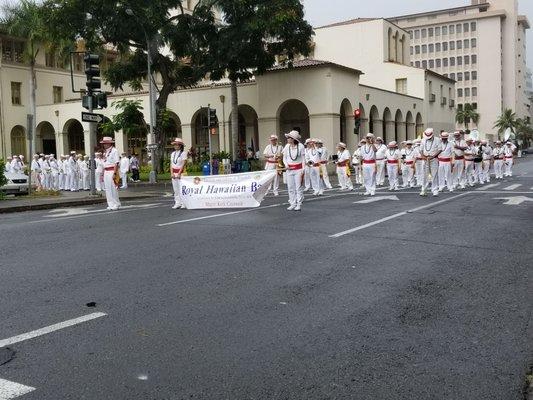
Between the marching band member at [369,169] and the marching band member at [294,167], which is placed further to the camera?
the marching band member at [369,169]

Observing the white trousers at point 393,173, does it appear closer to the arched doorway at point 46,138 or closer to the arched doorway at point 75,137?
the arched doorway at point 75,137

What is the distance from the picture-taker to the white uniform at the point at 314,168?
886 inches

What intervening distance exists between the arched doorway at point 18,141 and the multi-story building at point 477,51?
301ft

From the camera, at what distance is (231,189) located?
53.8 feet

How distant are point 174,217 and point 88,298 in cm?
811

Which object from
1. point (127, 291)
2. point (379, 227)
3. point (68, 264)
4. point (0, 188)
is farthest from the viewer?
point (0, 188)

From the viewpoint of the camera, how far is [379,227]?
39.4ft

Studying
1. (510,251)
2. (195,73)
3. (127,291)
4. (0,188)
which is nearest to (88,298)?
(127,291)

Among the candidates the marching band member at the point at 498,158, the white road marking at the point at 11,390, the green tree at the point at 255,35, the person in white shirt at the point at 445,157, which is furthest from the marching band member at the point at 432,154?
the white road marking at the point at 11,390

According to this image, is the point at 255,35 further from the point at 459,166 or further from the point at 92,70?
the point at 459,166

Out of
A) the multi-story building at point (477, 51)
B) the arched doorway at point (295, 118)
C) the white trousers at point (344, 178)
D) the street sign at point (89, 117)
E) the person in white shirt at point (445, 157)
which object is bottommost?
the white trousers at point (344, 178)

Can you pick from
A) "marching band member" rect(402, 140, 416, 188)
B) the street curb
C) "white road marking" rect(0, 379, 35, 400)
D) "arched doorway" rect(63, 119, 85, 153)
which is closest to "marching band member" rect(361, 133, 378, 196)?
"marching band member" rect(402, 140, 416, 188)

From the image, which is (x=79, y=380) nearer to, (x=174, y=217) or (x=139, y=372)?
(x=139, y=372)

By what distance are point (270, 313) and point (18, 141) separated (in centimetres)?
4891
